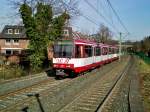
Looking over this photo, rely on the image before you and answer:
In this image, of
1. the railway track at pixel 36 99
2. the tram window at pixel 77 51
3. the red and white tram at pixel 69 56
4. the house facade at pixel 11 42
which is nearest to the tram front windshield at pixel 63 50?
the red and white tram at pixel 69 56

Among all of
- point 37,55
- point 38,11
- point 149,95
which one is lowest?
point 149,95

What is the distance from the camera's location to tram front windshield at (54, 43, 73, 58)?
22109 mm

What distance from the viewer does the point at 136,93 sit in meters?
16.2

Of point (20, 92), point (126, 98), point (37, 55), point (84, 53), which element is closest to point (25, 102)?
point (20, 92)

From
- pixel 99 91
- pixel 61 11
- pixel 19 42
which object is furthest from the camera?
pixel 19 42

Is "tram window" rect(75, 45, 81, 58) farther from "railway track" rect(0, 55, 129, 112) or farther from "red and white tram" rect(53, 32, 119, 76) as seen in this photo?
"railway track" rect(0, 55, 129, 112)

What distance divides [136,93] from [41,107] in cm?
631

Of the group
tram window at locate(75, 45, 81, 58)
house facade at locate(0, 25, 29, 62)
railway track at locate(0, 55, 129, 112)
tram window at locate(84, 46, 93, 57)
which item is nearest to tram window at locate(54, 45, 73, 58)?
tram window at locate(75, 45, 81, 58)

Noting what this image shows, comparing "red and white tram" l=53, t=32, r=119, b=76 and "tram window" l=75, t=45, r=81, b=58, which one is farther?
"tram window" l=75, t=45, r=81, b=58

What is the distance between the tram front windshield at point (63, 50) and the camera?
72.5 feet

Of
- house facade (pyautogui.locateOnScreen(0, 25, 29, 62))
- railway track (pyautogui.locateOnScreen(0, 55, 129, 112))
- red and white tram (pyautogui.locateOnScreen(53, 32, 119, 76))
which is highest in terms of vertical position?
house facade (pyautogui.locateOnScreen(0, 25, 29, 62))

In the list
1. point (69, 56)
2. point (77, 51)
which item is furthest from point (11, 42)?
point (69, 56)

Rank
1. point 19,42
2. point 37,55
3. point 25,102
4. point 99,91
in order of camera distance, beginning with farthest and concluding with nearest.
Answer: point 19,42 → point 37,55 → point 99,91 → point 25,102

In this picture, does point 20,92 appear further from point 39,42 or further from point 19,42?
point 19,42
